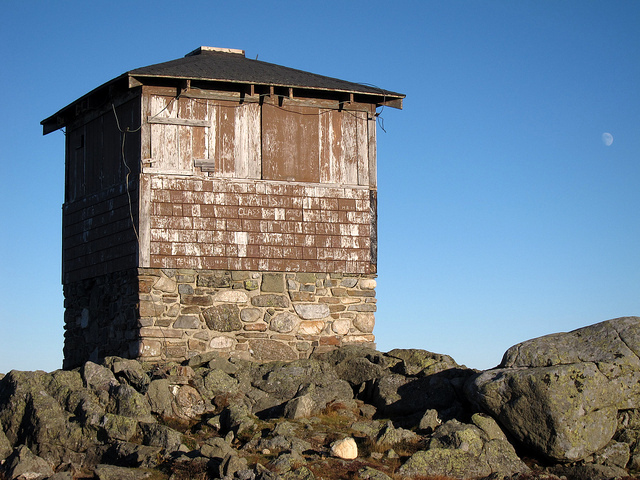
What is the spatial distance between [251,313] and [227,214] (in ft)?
6.19

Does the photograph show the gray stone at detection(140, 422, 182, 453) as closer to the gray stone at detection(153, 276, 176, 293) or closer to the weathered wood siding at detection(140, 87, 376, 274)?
the gray stone at detection(153, 276, 176, 293)

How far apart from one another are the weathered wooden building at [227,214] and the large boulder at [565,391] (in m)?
3.97

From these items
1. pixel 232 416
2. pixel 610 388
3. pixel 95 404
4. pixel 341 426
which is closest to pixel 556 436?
pixel 610 388

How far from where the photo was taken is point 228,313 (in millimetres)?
15469

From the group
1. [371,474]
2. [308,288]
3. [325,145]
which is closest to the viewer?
[371,474]

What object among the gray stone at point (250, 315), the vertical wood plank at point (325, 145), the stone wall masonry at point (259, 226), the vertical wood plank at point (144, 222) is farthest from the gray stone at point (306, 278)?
the vertical wood plank at point (144, 222)

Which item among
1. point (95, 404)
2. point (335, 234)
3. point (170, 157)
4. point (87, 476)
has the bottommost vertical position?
point (87, 476)

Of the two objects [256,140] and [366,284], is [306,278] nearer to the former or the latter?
[366,284]

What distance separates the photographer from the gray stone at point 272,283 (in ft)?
51.9

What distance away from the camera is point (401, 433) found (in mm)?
12242

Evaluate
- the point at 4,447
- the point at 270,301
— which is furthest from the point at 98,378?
the point at 270,301

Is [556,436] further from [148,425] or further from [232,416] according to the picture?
[148,425]

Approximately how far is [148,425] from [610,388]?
6.66 m

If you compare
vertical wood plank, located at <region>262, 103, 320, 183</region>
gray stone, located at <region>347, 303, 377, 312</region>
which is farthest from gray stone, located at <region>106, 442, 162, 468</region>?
vertical wood plank, located at <region>262, 103, 320, 183</region>
